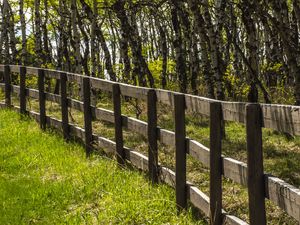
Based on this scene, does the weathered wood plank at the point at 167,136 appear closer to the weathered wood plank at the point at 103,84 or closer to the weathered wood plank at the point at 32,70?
the weathered wood plank at the point at 103,84

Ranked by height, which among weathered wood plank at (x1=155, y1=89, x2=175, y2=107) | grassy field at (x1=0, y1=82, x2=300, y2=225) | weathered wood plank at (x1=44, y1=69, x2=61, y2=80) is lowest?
grassy field at (x1=0, y1=82, x2=300, y2=225)

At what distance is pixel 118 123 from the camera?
7.95 metres

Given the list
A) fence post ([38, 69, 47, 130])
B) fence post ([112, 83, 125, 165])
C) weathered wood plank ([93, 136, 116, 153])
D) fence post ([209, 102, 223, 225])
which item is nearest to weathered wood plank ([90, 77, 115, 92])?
fence post ([112, 83, 125, 165])

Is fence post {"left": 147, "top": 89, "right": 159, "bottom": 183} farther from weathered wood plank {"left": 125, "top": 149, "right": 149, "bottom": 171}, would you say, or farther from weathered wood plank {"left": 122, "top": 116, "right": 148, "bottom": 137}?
weathered wood plank {"left": 125, "top": 149, "right": 149, "bottom": 171}

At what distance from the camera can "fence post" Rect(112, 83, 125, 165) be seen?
25.8 ft

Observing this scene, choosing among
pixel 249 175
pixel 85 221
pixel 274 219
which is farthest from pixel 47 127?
pixel 249 175

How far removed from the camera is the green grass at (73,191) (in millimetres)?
5582

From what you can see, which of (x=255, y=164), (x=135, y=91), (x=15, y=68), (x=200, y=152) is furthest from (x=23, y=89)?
(x=255, y=164)

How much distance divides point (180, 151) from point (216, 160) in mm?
957

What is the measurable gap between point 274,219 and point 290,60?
4170 mm

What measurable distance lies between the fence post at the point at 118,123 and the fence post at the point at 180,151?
212 cm

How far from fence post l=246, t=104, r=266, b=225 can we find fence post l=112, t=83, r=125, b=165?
387 centimetres

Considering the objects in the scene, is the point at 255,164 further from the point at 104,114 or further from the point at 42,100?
the point at 42,100

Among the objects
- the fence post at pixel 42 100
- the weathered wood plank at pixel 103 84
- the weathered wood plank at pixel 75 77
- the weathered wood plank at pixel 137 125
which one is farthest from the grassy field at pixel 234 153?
the weathered wood plank at pixel 75 77
